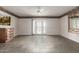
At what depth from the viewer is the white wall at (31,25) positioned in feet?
48.2

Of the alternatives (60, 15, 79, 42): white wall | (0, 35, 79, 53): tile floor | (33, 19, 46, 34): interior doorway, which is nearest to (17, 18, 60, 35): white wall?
(33, 19, 46, 34): interior doorway

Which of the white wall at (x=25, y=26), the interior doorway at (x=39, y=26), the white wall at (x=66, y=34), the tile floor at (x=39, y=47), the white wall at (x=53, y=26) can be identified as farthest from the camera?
the interior doorway at (x=39, y=26)

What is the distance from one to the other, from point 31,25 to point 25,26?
2.30 ft

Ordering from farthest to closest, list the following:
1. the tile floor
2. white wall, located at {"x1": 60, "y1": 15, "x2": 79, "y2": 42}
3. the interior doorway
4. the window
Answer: the interior doorway < the window < white wall, located at {"x1": 60, "y1": 15, "x2": 79, "y2": 42} < the tile floor

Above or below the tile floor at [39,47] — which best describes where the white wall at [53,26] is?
above

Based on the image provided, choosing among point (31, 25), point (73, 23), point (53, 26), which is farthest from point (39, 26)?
point (73, 23)

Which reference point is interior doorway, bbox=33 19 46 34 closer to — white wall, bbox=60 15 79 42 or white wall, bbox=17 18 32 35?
white wall, bbox=17 18 32 35

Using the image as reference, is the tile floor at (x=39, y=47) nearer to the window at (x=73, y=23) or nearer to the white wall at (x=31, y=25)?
the window at (x=73, y=23)

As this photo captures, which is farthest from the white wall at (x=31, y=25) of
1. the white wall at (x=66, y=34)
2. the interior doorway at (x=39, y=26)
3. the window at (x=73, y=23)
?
the window at (x=73, y=23)

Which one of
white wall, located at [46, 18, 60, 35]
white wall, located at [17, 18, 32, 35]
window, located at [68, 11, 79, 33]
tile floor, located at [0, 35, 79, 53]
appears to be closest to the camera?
tile floor, located at [0, 35, 79, 53]

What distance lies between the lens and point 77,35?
316 inches

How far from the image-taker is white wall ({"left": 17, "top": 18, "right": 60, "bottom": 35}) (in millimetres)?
14688
